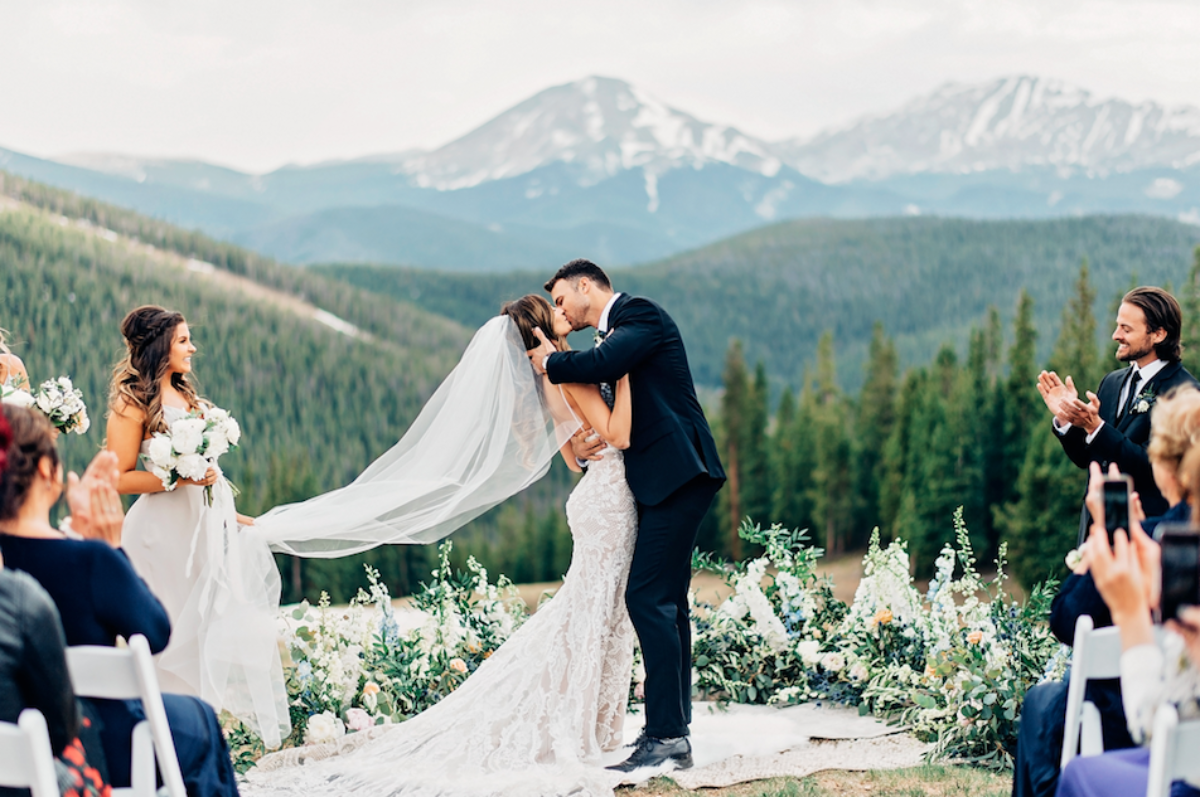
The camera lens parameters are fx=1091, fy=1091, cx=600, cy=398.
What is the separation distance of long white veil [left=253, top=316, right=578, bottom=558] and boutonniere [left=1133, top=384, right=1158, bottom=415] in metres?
2.59

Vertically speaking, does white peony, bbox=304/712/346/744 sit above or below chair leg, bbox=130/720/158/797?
below

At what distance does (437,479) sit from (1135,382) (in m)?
3.33

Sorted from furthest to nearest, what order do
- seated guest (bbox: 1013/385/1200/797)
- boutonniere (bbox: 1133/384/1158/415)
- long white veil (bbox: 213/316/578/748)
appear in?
long white veil (bbox: 213/316/578/748) < boutonniere (bbox: 1133/384/1158/415) < seated guest (bbox: 1013/385/1200/797)

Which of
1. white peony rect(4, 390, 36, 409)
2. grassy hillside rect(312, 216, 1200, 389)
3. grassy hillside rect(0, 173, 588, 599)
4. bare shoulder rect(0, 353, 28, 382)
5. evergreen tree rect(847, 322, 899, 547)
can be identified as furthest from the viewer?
grassy hillside rect(312, 216, 1200, 389)

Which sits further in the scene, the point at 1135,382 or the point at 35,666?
the point at 1135,382

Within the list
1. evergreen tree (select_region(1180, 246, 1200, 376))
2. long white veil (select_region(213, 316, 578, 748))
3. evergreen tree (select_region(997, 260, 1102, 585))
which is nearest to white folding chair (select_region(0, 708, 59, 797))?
long white veil (select_region(213, 316, 578, 748))

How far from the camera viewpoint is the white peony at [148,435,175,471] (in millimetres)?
4742

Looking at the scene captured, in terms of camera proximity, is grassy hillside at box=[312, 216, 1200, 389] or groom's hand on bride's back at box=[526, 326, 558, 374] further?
grassy hillside at box=[312, 216, 1200, 389]

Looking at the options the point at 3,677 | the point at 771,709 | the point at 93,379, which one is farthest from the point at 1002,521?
the point at 93,379

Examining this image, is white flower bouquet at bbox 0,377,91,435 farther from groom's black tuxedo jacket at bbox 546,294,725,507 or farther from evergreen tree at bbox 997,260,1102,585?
evergreen tree at bbox 997,260,1102,585

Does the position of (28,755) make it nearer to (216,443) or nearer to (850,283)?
(216,443)

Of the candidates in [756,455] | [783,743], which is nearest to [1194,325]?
[756,455]

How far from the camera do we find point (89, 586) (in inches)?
117

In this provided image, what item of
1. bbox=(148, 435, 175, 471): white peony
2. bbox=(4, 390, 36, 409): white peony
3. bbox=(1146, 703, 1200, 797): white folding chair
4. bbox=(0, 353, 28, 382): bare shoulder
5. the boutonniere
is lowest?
bbox=(1146, 703, 1200, 797): white folding chair
